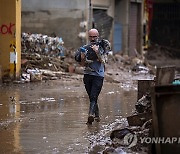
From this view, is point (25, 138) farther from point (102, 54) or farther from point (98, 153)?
point (102, 54)

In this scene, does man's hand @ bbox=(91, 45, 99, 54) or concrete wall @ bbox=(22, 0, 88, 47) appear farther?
concrete wall @ bbox=(22, 0, 88, 47)

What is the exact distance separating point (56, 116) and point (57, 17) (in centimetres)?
1362

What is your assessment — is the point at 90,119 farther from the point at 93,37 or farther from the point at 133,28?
the point at 133,28

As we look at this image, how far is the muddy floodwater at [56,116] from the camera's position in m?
8.67

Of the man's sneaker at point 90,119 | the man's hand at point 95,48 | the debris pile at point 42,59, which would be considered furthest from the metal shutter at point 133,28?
the man's sneaker at point 90,119

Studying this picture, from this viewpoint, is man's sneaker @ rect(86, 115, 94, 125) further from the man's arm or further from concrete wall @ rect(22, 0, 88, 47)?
concrete wall @ rect(22, 0, 88, 47)

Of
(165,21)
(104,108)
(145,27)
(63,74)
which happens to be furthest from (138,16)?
(104,108)

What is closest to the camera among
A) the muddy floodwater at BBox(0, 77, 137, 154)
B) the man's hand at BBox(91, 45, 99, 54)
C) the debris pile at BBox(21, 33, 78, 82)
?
the muddy floodwater at BBox(0, 77, 137, 154)

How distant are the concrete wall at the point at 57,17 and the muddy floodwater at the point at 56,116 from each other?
6288 millimetres

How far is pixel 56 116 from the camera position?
38.4 feet

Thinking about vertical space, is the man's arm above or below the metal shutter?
below

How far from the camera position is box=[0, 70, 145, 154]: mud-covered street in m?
8.68

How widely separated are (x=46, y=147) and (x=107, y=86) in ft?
33.8

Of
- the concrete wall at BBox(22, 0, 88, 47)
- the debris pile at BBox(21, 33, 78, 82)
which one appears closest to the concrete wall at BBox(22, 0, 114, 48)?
the concrete wall at BBox(22, 0, 88, 47)
